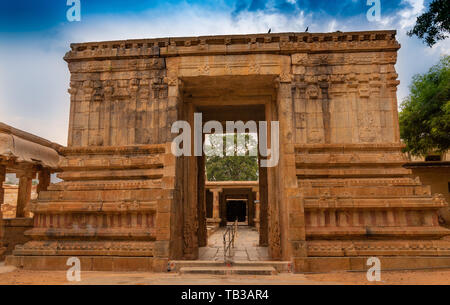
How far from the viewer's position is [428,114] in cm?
1631

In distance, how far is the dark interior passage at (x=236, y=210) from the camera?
35.6 meters

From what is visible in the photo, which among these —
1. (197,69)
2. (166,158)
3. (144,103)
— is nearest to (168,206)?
(166,158)

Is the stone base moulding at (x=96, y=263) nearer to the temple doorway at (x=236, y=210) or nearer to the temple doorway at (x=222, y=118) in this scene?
the temple doorway at (x=222, y=118)

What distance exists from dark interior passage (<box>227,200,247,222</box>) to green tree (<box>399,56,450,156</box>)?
67.5ft

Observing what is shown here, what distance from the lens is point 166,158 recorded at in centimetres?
873

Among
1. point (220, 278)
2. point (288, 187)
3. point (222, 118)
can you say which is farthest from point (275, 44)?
point (220, 278)

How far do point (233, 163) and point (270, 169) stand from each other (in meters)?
27.1

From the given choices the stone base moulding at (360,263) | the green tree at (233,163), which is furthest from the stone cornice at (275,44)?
the green tree at (233,163)

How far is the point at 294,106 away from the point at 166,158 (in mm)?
4006

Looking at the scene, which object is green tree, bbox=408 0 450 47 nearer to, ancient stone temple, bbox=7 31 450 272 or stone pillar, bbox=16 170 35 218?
ancient stone temple, bbox=7 31 450 272
